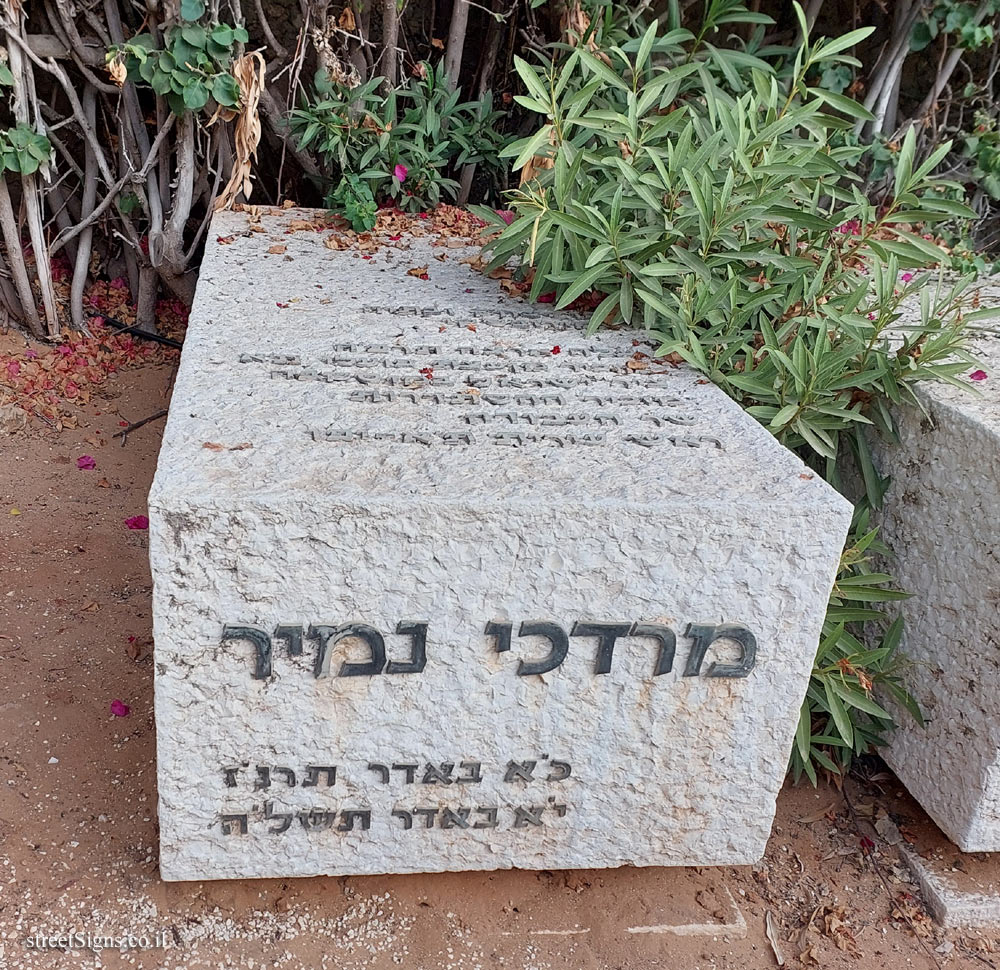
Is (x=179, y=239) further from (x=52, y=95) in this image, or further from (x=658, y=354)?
(x=658, y=354)

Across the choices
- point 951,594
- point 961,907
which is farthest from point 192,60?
point 961,907

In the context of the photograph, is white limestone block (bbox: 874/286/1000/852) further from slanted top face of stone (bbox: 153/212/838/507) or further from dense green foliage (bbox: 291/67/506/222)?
dense green foliage (bbox: 291/67/506/222)

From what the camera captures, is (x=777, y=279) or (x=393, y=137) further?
(x=393, y=137)

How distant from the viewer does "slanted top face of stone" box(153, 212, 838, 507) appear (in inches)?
55.1

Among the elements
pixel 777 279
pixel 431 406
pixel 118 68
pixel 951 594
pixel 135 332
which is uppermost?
pixel 118 68

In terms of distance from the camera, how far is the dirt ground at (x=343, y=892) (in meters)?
1.61

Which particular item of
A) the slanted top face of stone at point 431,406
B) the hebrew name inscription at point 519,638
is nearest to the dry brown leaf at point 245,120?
the slanted top face of stone at point 431,406

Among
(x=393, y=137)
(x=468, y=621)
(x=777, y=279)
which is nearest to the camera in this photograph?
(x=468, y=621)

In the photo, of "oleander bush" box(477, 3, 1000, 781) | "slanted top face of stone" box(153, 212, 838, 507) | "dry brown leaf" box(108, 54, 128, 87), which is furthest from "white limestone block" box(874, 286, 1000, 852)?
"dry brown leaf" box(108, 54, 128, 87)

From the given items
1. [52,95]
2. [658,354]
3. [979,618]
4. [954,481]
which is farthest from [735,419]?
[52,95]

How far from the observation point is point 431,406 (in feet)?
5.43

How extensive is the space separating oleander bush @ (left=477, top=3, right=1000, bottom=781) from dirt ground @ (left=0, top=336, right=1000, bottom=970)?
0.75ft

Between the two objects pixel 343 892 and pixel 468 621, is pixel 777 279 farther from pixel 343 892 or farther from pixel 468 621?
pixel 343 892

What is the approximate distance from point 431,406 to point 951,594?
108 centimetres
